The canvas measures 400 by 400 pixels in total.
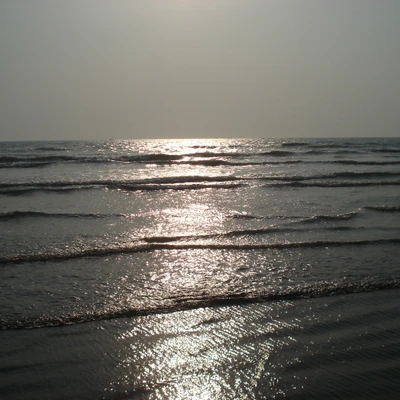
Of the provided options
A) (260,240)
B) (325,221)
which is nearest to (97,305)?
(260,240)

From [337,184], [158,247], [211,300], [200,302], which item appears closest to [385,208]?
[337,184]

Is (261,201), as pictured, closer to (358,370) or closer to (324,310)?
(324,310)

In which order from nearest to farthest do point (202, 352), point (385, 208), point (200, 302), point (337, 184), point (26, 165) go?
point (202, 352) → point (200, 302) → point (385, 208) → point (337, 184) → point (26, 165)

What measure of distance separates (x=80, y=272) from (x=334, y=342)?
3.36 metres

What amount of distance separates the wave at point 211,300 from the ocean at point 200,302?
0.02m

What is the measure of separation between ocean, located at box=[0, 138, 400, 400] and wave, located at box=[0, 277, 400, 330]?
0.02 m

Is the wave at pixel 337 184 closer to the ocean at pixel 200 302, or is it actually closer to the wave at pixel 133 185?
the wave at pixel 133 185

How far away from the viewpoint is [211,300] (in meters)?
5.14

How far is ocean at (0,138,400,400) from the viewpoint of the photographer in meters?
3.56

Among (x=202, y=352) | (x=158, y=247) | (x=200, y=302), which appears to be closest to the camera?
(x=202, y=352)

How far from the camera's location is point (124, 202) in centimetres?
1233

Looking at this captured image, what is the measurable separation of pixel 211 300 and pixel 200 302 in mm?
128

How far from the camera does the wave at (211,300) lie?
15.3 feet

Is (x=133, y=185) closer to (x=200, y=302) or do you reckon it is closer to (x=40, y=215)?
(x=40, y=215)
